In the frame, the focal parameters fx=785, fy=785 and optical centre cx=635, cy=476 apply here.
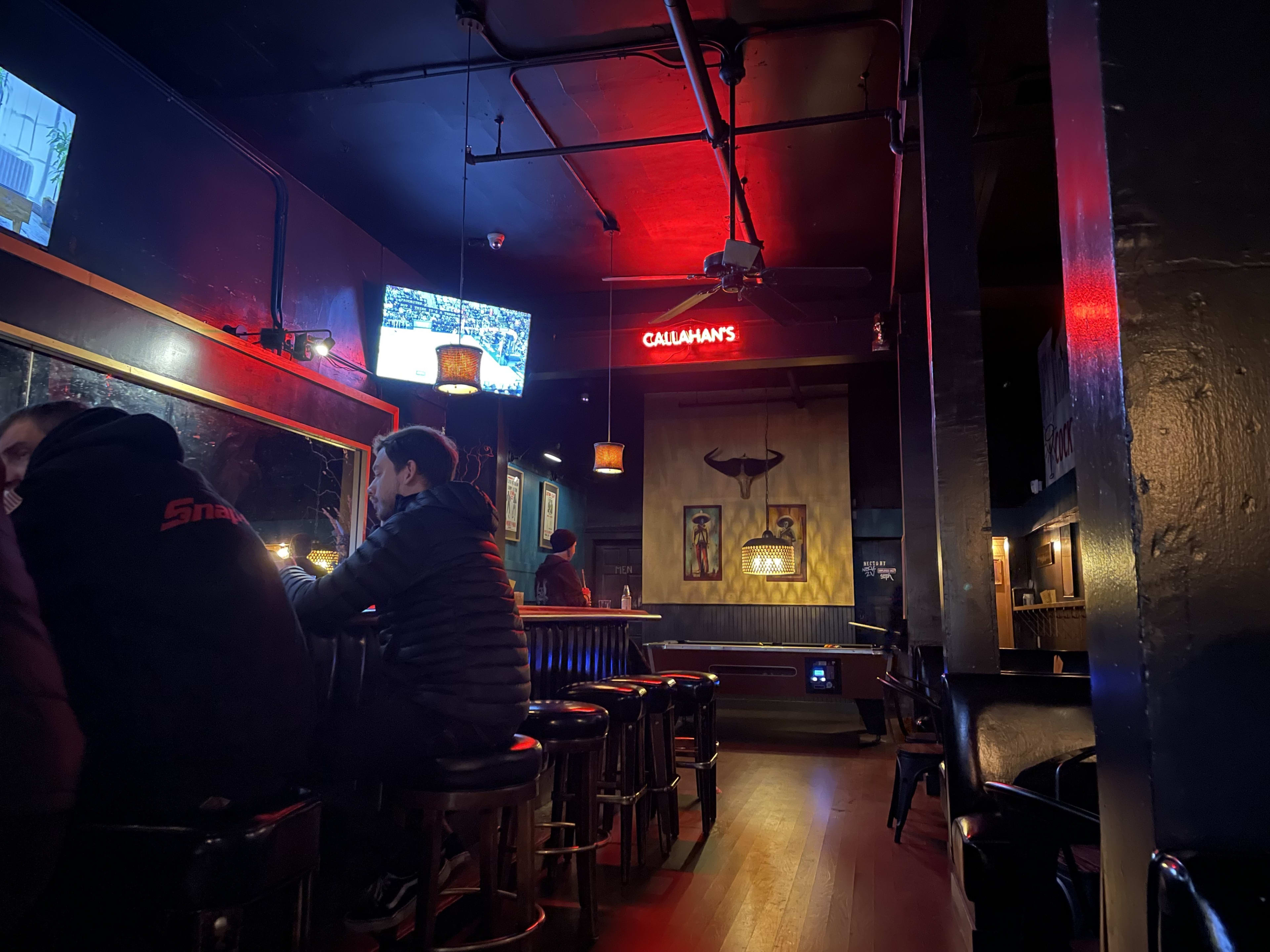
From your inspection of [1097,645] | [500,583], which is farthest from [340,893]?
[1097,645]

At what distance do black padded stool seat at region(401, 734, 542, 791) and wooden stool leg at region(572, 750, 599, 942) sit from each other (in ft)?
2.26

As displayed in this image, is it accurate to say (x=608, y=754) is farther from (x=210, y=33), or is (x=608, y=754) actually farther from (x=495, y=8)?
(x=210, y=33)

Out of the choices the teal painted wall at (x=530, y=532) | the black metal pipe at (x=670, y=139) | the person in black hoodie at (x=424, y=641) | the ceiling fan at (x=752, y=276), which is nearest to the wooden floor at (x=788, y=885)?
the person in black hoodie at (x=424, y=641)

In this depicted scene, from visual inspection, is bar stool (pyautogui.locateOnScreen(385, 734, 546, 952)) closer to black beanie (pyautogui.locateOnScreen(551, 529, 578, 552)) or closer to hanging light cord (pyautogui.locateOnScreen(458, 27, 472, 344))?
hanging light cord (pyautogui.locateOnScreen(458, 27, 472, 344))

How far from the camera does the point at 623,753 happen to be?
3443mm

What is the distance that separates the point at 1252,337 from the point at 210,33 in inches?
198

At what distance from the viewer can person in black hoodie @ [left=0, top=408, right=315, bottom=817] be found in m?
1.39

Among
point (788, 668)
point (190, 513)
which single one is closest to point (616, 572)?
point (788, 668)

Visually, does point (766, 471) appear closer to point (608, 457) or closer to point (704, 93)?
point (608, 457)

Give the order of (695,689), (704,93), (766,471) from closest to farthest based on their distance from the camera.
A: (695,689) → (704,93) → (766,471)

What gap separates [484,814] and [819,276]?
3.87 m

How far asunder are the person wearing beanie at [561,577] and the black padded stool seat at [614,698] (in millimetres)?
2807

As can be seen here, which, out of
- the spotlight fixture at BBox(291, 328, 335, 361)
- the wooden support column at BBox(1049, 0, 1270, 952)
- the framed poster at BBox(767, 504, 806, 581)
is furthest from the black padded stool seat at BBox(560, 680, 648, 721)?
the framed poster at BBox(767, 504, 806, 581)

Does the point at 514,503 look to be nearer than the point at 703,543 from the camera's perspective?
Yes
